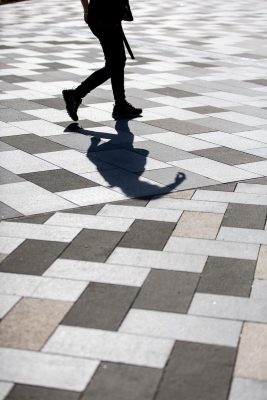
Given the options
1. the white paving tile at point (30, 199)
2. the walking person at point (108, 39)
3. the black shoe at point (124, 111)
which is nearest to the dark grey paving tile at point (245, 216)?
the white paving tile at point (30, 199)

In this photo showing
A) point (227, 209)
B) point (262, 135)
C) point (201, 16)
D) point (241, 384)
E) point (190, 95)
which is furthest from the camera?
point (201, 16)

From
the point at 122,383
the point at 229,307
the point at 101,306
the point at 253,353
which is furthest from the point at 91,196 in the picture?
the point at 122,383

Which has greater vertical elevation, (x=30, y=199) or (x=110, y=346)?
(x=110, y=346)

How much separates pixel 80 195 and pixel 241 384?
2425mm

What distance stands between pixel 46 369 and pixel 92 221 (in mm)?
1703

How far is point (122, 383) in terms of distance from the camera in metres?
2.74

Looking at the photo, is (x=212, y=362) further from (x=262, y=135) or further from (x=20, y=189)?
(x=262, y=135)

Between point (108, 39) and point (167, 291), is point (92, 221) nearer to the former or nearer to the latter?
point (167, 291)

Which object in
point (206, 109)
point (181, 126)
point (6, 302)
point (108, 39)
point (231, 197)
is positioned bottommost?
point (206, 109)

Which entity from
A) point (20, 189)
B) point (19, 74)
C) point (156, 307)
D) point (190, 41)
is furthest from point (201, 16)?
point (156, 307)

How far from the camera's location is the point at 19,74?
9.99 m

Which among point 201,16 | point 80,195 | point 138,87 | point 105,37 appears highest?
point 105,37

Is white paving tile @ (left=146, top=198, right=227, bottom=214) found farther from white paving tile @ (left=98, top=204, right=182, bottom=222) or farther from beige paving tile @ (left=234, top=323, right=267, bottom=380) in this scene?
beige paving tile @ (left=234, top=323, right=267, bottom=380)

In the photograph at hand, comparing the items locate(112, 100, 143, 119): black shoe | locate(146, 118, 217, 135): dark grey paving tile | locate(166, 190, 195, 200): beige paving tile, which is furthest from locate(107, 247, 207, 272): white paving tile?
locate(112, 100, 143, 119): black shoe
